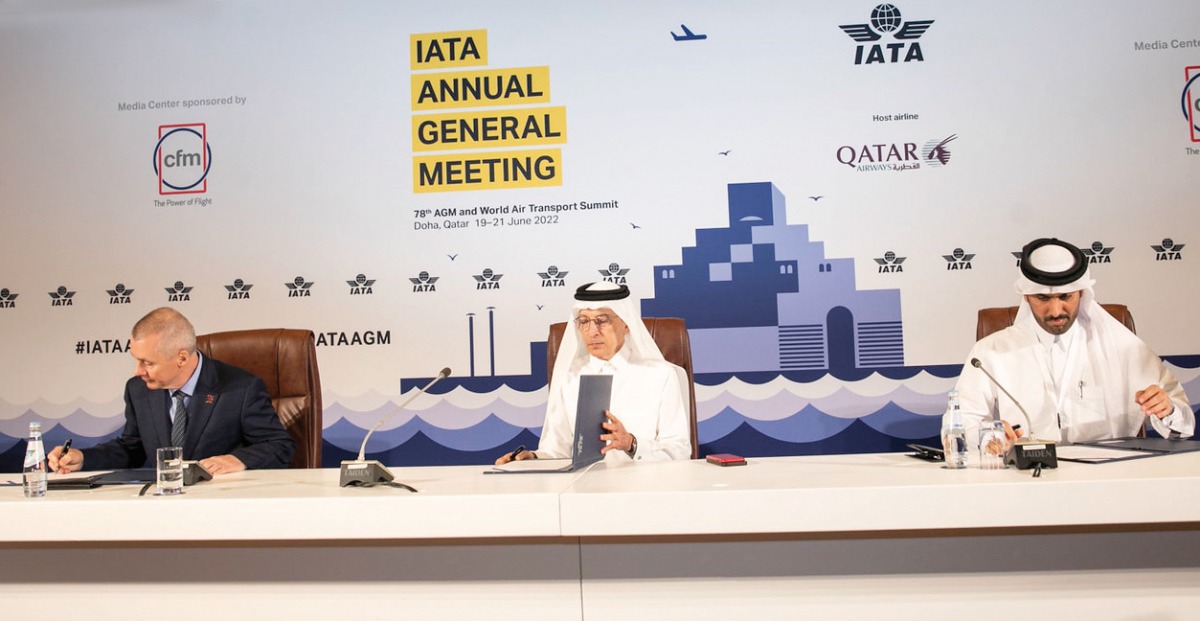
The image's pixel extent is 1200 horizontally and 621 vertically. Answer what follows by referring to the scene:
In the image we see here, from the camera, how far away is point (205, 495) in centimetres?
194

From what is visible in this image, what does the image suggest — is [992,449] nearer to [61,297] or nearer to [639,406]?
[639,406]

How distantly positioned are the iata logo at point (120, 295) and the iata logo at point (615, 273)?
234 cm

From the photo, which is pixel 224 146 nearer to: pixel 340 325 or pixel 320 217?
pixel 320 217

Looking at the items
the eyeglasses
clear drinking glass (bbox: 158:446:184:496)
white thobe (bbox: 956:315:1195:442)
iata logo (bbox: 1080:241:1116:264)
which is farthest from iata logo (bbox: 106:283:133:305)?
iata logo (bbox: 1080:241:1116:264)

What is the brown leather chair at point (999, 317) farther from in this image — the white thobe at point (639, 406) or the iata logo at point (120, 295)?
the iata logo at point (120, 295)

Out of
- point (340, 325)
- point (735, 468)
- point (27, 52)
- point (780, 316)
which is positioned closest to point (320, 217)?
point (340, 325)

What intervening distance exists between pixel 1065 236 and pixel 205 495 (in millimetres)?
3762

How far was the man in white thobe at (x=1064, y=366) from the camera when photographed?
3053 mm

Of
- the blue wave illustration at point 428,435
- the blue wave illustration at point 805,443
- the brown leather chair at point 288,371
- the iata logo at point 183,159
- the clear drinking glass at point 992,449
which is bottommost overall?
the blue wave illustration at point 805,443

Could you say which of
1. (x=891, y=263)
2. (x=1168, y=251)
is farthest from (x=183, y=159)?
(x=1168, y=251)

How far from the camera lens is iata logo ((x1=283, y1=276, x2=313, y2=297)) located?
173 inches

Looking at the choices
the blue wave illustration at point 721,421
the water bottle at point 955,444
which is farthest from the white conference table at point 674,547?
the blue wave illustration at point 721,421

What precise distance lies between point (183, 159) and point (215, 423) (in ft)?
6.48

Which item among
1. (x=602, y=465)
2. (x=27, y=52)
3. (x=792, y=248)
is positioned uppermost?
(x=27, y=52)
